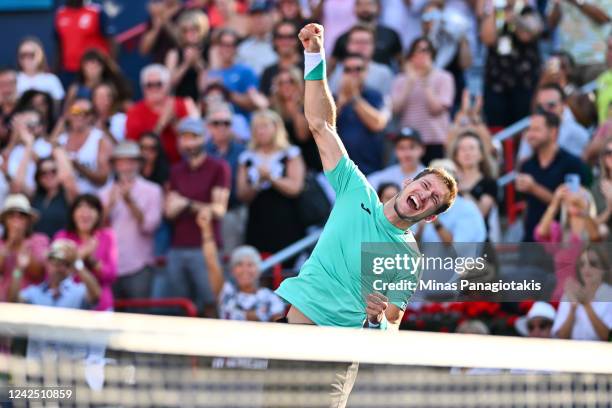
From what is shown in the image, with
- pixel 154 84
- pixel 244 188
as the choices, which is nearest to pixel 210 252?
pixel 244 188

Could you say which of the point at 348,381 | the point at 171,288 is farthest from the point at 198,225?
the point at 348,381

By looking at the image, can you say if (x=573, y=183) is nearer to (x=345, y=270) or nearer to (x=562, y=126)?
(x=562, y=126)

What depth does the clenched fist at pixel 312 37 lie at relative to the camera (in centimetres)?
705

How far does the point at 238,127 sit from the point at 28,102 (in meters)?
2.18

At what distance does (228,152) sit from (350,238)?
18.3ft

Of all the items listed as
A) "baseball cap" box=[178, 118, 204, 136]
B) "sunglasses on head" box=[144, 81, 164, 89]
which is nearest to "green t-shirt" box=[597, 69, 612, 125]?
"baseball cap" box=[178, 118, 204, 136]

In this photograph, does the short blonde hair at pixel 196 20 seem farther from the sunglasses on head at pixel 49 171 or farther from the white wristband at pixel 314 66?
the white wristband at pixel 314 66

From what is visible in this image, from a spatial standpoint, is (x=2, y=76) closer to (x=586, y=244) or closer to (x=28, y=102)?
(x=28, y=102)

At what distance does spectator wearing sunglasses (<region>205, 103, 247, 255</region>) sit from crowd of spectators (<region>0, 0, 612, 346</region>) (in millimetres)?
15

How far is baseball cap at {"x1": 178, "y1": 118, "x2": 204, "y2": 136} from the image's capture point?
12.0 meters

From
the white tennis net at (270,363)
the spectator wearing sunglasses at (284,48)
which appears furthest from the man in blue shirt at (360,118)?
the white tennis net at (270,363)

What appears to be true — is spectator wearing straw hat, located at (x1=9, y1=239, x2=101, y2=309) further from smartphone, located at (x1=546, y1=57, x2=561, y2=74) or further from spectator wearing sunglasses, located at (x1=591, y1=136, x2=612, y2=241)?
smartphone, located at (x1=546, y1=57, x2=561, y2=74)

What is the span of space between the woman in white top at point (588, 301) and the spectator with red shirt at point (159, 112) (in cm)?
426

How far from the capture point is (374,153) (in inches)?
472
